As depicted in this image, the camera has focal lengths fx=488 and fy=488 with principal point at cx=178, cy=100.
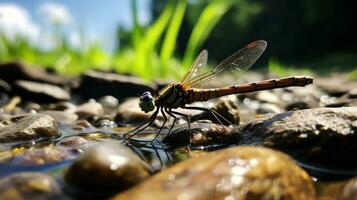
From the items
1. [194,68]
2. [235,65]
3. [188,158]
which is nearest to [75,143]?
[188,158]

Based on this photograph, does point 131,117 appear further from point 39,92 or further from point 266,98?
point 266,98

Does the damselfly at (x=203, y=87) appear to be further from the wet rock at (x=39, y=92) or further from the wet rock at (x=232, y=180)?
the wet rock at (x=39, y=92)

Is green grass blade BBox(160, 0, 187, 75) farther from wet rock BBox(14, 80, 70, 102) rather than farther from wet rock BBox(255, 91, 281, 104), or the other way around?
wet rock BBox(14, 80, 70, 102)

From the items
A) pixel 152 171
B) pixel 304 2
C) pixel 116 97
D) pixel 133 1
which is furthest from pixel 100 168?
pixel 304 2

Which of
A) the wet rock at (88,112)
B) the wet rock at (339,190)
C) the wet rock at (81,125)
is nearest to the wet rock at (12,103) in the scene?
the wet rock at (88,112)

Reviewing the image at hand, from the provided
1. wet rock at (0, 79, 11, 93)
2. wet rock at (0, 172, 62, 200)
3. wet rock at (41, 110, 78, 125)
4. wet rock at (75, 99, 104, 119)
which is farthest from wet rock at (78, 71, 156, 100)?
wet rock at (0, 172, 62, 200)

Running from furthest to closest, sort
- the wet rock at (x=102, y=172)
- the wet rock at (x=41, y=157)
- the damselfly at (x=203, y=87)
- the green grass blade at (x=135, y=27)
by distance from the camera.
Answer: the green grass blade at (x=135, y=27)
the damselfly at (x=203, y=87)
the wet rock at (x=41, y=157)
the wet rock at (x=102, y=172)
